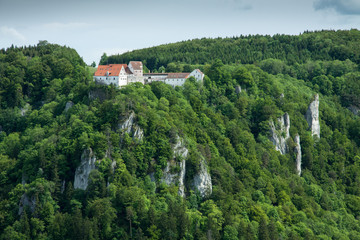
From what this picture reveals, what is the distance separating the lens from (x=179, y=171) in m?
94.2

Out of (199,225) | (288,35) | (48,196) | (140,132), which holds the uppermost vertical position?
(288,35)

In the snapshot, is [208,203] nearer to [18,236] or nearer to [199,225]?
[199,225]

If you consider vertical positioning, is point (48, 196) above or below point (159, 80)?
below

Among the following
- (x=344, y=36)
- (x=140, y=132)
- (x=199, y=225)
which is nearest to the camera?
(x=199, y=225)

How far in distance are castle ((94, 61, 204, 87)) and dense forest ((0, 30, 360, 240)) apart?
229 centimetres

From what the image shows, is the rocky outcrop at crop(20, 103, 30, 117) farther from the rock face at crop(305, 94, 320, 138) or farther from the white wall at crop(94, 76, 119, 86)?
the rock face at crop(305, 94, 320, 138)

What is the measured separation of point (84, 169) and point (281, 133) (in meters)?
48.4

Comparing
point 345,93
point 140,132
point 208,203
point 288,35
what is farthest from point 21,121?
point 288,35

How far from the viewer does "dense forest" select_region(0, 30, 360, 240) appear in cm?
8538

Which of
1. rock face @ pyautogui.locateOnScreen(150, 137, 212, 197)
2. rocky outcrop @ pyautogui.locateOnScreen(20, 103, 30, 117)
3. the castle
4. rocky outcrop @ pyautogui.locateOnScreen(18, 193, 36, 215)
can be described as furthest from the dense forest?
the castle

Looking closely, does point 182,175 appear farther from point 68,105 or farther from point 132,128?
point 68,105

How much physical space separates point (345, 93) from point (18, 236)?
9887cm

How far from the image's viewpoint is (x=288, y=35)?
196m

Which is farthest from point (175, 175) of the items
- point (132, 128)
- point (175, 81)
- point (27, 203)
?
point (175, 81)
